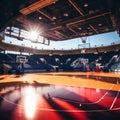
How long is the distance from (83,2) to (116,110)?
30.1 ft

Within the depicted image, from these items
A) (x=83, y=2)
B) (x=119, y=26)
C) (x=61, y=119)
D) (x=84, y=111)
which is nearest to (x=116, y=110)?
(x=84, y=111)

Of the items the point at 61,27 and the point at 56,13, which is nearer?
the point at 56,13

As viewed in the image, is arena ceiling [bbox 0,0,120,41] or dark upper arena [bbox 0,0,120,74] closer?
arena ceiling [bbox 0,0,120,41]

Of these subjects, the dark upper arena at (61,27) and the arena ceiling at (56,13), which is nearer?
the arena ceiling at (56,13)

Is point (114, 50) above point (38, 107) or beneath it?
above

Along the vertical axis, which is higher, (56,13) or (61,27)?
(56,13)

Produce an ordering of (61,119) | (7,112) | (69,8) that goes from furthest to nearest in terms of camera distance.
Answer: (69,8) → (7,112) → (61,119)

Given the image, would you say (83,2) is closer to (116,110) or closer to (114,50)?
(116,110)

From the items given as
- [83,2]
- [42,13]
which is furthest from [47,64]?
[83,2]

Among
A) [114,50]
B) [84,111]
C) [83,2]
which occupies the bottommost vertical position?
[84,111]

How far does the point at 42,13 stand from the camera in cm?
1265

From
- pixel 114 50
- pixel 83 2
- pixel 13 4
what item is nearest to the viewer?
pixel 13 4

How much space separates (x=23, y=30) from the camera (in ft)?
56.6

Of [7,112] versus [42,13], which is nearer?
[7,112]
